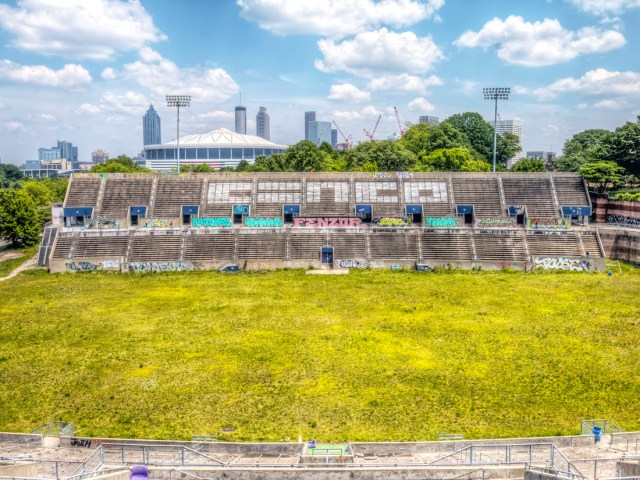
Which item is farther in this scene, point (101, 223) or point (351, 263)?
point (101, 223)

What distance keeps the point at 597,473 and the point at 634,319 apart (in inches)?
1076

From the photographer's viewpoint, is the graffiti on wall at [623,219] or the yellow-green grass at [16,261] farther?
the graffiti on wall at [623,219]

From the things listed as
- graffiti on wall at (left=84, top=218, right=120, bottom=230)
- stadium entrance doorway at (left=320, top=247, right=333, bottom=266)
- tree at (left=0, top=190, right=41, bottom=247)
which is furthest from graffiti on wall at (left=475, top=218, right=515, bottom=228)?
tree at (left=0, top=190, right=41, bottom=247)

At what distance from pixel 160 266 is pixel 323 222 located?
22.1m

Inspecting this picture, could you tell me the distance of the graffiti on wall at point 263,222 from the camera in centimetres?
7112

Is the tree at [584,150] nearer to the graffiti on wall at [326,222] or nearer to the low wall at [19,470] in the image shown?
the graffiti on wall at [326,222]

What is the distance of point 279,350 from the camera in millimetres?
36781

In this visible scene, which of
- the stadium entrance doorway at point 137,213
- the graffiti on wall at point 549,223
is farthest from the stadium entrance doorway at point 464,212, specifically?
the stadium entrance doorway at point 137,213

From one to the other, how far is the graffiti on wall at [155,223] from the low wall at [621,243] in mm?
58279

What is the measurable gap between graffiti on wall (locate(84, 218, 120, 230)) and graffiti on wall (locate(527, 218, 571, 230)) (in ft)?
183

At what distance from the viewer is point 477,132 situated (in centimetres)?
12988

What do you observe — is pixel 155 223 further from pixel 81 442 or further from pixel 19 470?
pixel 19 470

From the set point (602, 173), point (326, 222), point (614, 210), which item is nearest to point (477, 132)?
point (602, 173)

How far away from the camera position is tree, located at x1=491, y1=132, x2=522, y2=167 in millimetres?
131125
